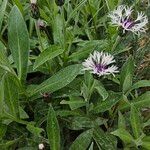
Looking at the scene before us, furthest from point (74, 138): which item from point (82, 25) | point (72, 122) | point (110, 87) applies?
point (82, 25)

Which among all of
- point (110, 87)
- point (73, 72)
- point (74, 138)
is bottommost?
point (74, 138)

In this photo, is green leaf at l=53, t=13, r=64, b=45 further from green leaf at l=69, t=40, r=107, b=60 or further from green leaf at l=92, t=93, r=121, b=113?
green leaf at l=92, t=93, r=121, b=113

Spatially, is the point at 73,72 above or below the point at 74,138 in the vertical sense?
above

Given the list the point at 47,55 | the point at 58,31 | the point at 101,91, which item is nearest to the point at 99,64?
the point at 101,91

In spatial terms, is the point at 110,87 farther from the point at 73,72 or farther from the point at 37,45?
the point at 37,45

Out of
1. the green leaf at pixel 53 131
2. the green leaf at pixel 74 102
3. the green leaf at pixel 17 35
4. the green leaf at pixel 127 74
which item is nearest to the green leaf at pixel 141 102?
the green leaf at pixel 127 74

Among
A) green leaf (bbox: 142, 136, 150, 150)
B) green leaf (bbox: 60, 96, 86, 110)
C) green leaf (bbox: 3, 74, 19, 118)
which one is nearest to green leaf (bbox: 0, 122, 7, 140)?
green leaf (bbox: 3, 74, 19, 118)

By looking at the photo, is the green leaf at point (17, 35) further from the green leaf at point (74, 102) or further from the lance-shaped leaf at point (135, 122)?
the lance-shaped leaf at point (135, 122)
